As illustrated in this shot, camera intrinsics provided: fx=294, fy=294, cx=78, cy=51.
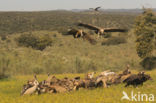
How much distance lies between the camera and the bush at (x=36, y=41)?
4769 cm

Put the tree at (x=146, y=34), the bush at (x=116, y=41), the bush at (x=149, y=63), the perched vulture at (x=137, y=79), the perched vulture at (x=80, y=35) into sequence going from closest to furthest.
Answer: the perched vulture at (x=80, y=35)
the perched vulture at (x=137, y=79)
the bush at (x=149, y=63)
the tree at (x=146, y=34)
the bush at (x=116, y=41)

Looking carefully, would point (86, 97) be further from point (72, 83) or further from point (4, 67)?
point (4, 67)

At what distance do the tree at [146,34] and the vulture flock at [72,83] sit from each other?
19619 millimetres

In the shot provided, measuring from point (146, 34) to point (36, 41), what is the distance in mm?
21507

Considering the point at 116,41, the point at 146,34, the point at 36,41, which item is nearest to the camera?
the point at 146,34

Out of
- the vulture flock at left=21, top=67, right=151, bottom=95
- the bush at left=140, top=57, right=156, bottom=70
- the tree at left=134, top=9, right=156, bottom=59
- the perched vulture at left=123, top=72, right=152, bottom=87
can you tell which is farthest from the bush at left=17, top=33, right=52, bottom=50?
the perched vulture at left=123, top=72, right=152, bottom=87

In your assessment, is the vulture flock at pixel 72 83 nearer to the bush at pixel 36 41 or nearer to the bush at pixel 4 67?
the bush at pixel 4 67

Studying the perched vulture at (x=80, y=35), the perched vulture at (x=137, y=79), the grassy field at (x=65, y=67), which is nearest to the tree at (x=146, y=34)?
the grassy field at (x=65, y=67)

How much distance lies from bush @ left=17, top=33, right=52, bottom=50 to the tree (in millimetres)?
18168

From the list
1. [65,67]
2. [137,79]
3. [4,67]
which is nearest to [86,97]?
[137,79]

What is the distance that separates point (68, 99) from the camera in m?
9.73

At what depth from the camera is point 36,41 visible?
4841cm

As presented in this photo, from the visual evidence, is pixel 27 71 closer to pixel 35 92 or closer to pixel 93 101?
pixel 35 92

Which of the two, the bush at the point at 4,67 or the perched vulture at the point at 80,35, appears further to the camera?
the bush at the point at 4,67
